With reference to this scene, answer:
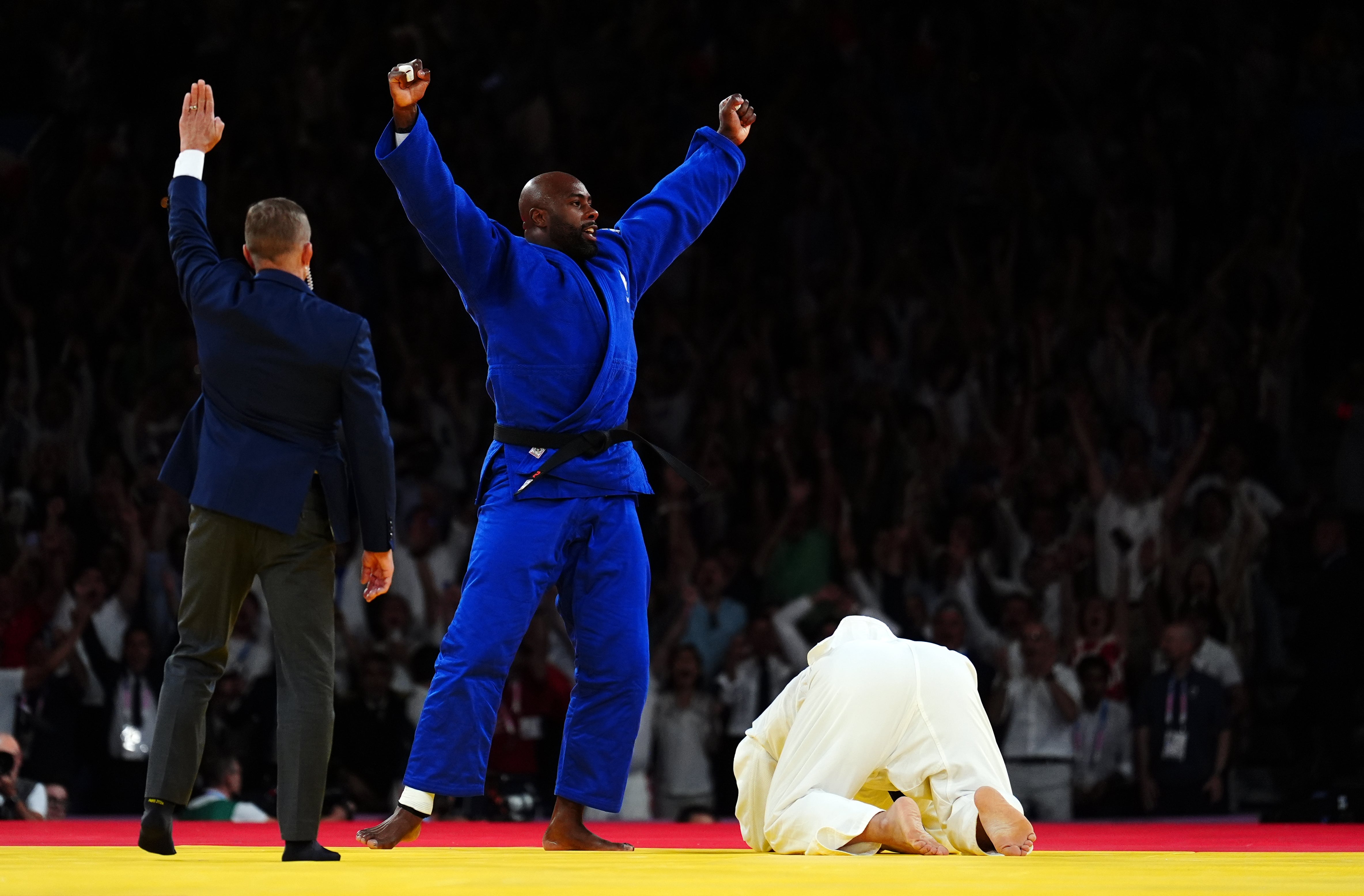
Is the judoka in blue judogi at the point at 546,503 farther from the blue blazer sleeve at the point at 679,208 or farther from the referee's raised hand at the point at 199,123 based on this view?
the referee's raised hand at the point at 199,123

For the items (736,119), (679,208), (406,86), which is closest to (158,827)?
(406,86)

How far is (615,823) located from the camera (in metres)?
6.83

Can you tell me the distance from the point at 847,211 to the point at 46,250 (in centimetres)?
445

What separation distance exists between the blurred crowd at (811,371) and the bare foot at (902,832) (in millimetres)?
3423

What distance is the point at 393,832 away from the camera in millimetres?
3711

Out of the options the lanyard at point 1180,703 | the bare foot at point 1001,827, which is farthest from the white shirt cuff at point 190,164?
the lanyard at point 1180,703

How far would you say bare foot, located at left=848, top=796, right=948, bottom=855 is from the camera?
139 inches

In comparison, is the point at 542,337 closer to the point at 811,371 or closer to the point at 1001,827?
the point at 1001,827

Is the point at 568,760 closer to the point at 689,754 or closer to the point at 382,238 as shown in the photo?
the point at 689,754

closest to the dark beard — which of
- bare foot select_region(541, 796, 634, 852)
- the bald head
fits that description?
the bald head

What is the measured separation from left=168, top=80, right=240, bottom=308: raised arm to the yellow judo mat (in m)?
1.14

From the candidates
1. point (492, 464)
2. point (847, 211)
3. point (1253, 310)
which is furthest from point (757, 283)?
point (492, 464)

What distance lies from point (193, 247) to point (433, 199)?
0.50 m

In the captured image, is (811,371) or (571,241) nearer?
(571,241)
